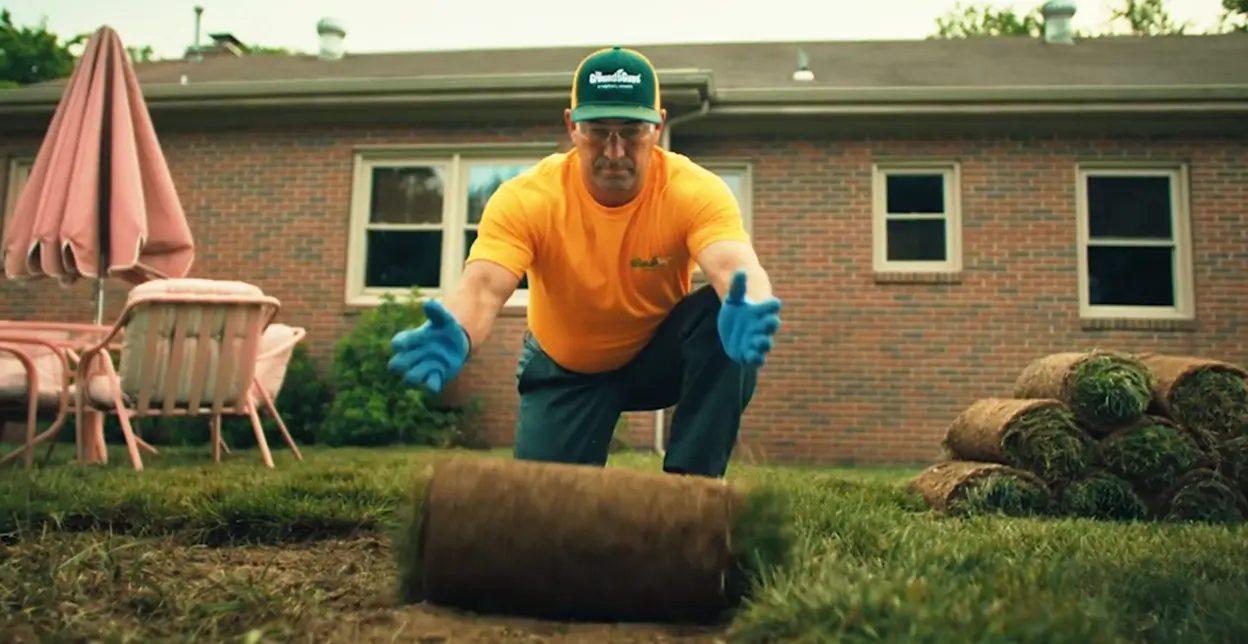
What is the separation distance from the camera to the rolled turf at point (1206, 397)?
14.3 ft

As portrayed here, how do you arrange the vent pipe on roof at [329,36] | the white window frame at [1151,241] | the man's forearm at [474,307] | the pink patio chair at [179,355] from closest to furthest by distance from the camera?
the man's forearm at [474,307] < the pink patio chair at [179,355] < the white window frame at [1151,241] < the vent pipe on roof at [329,36]

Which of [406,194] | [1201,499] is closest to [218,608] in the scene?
[1201,499]

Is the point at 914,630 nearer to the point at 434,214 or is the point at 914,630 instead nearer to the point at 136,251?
the point at 136,251

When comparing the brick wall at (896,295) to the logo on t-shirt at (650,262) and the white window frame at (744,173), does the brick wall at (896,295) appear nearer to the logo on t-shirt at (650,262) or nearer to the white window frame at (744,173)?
the white window frame at (744,173)

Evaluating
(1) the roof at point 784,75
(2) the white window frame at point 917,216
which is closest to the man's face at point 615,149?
(1) the roof at point 784,75

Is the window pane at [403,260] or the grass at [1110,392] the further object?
the window pane at [403,260]

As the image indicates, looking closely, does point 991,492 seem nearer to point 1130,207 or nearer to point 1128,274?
point 1128,274

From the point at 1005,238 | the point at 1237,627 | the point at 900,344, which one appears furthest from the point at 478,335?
the point at 1005,238

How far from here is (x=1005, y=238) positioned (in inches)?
341

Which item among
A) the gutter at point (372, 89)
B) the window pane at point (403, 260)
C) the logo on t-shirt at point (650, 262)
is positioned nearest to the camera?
the logo on t-shirt at point (650, 262)

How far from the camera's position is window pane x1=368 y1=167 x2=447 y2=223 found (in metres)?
9.23

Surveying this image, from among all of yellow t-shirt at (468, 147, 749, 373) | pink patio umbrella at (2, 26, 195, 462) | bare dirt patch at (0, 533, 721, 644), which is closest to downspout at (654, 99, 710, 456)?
pink patio umbrella at (2, 26, 195, 462)

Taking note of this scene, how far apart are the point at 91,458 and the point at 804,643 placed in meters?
5.20

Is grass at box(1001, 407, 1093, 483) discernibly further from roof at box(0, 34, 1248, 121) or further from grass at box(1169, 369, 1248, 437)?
roof at box(0, 34, 1248, 121)
